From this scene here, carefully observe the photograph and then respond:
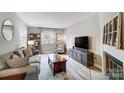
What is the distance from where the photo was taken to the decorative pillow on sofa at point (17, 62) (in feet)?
6.40

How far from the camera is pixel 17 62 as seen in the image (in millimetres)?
2016

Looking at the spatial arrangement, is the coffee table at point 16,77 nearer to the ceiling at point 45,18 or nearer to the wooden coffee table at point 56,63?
the wooden coffee table at point 56,63

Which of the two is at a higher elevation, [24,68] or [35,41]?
[35,41]

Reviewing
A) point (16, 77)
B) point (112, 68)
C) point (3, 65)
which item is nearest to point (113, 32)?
point (112, 68)

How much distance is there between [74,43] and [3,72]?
3.04m

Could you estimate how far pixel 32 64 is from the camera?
6.98 ft

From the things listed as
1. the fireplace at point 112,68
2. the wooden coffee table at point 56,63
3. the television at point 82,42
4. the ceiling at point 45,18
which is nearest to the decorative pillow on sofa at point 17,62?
the wooden coffee table at point 56,63

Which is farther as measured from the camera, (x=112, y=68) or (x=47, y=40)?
→ (x=47, y=40)

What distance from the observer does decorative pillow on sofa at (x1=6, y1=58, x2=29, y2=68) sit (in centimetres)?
195

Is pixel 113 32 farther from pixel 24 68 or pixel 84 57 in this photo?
pixel 24 68
